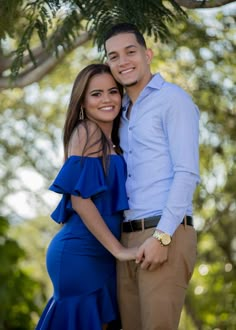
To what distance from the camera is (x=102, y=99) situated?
534cm

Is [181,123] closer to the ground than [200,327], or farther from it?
farther from it

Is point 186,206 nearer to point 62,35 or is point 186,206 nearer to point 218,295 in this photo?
point 62,35

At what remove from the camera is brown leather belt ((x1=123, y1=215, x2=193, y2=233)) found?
5059mm

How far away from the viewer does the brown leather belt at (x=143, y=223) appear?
506 centimetres

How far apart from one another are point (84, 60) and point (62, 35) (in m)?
4.76

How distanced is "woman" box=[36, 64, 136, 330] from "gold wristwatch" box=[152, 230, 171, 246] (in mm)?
302

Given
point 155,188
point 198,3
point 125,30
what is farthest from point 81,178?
point 198,3

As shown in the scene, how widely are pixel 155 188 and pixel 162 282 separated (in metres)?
0.51

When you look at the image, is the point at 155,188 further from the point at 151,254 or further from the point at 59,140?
the point at 59,140

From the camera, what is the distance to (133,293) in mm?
5199

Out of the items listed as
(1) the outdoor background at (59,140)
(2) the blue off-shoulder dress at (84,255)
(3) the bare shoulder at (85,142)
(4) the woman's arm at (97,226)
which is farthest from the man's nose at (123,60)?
(1) the outdoor background at (59,140)

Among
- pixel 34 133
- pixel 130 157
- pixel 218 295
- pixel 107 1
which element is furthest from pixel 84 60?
pixel 130 157

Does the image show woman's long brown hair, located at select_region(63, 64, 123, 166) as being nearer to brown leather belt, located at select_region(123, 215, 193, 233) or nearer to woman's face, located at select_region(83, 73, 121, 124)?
woman's face, located at select_region(83, 73, 121, 124)

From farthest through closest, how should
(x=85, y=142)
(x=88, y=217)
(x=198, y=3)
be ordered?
(x=198, y=3)
(x=85, y=142)
(x=88, y=217)
